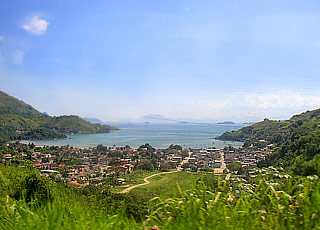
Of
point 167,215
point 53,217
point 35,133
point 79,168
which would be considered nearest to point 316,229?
point 167,215

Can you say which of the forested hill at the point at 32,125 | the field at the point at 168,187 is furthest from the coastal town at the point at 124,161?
the forested hill at the point at 32,125

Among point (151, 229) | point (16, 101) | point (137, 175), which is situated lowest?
point (137, 175)

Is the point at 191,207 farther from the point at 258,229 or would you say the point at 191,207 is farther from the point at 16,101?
the point at 16,101

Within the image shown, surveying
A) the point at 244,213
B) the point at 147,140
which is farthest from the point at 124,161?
the point at 244,213

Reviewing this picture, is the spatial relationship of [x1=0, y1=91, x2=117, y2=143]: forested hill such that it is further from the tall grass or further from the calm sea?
the tall grass

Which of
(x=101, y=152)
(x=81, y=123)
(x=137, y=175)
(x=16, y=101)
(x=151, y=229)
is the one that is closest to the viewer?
(x=151, y=229)

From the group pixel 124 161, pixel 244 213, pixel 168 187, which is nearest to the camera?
pixel 244 213

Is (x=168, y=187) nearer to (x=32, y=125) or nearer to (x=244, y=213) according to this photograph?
(x=244, y=213)

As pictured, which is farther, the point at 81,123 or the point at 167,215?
the point at 81,123
